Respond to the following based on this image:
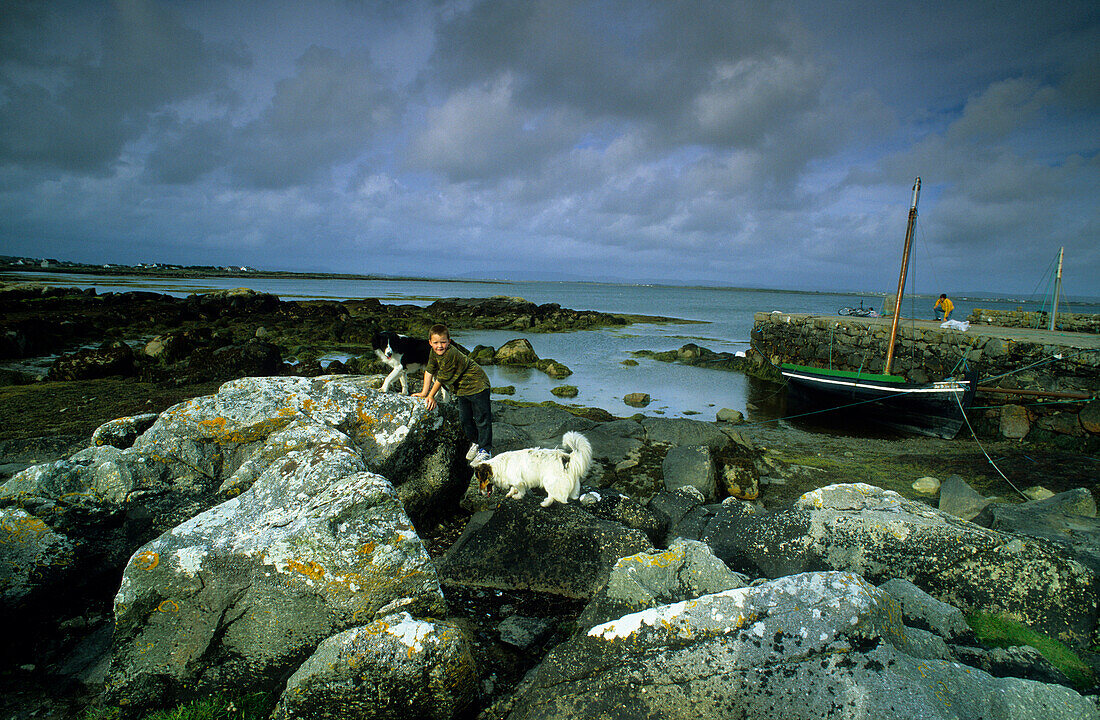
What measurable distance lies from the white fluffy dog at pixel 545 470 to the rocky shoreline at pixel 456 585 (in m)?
0.31

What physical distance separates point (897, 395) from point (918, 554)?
1255cm

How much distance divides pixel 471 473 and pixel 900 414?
14.0 meters

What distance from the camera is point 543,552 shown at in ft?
17.4

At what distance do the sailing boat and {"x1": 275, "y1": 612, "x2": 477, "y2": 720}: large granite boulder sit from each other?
49.2 ft

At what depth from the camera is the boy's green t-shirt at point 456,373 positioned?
6742 millimetres

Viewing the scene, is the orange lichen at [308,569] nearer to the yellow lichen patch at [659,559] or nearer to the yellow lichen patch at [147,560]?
the yellow lichen patch at [147,560]

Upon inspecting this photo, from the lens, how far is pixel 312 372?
16828 mm

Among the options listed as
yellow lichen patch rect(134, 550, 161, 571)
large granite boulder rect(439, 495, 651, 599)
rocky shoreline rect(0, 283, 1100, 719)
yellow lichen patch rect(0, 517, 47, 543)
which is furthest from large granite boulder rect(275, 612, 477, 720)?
yellow lichen patch rect(0, 517, 47, 543)

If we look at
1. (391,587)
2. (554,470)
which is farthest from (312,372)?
(391,587)

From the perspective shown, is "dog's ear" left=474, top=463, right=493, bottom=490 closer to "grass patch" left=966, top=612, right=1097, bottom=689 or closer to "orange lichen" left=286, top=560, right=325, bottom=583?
"orange lichen" left=286, top=560, right=325, bottom=583

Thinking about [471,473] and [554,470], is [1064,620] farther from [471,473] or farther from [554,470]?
[471,473]

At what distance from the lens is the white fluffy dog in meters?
5.86

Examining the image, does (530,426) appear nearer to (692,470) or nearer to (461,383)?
(692,470)

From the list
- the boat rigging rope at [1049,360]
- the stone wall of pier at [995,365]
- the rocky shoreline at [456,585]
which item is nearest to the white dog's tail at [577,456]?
the rocky shoreline at [456,585]
